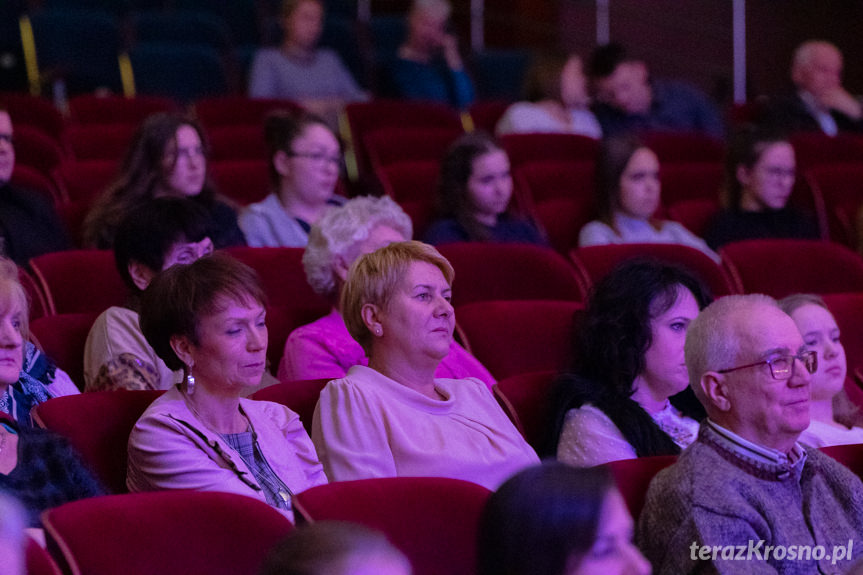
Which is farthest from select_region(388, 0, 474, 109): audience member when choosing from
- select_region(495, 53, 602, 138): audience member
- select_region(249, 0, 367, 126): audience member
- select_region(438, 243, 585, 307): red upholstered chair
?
select_region(438, 243, 585, 307): red upholstered chair

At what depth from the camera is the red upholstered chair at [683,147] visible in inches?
196

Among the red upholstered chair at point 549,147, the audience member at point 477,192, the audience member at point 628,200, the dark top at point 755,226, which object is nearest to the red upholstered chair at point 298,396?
the audience member at point 477,192

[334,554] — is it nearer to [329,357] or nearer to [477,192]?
[329,357]

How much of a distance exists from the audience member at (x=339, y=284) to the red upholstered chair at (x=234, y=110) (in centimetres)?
214

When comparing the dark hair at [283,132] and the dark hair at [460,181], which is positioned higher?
the dark hair at [283,132]

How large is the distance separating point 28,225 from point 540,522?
2.45 meters

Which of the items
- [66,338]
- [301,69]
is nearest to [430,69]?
[301,69]

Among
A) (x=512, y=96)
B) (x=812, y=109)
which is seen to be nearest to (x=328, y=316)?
(x=812, y=109)

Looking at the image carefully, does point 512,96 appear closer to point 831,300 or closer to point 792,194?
point 792,194

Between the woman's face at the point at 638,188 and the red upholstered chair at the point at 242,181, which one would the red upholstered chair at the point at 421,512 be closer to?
the woman's face at the point at 638,188

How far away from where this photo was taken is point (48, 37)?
18.8ft

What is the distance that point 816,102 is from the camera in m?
5.58

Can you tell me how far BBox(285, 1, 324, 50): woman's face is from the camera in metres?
5.48

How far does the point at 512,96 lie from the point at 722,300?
4.44 m
